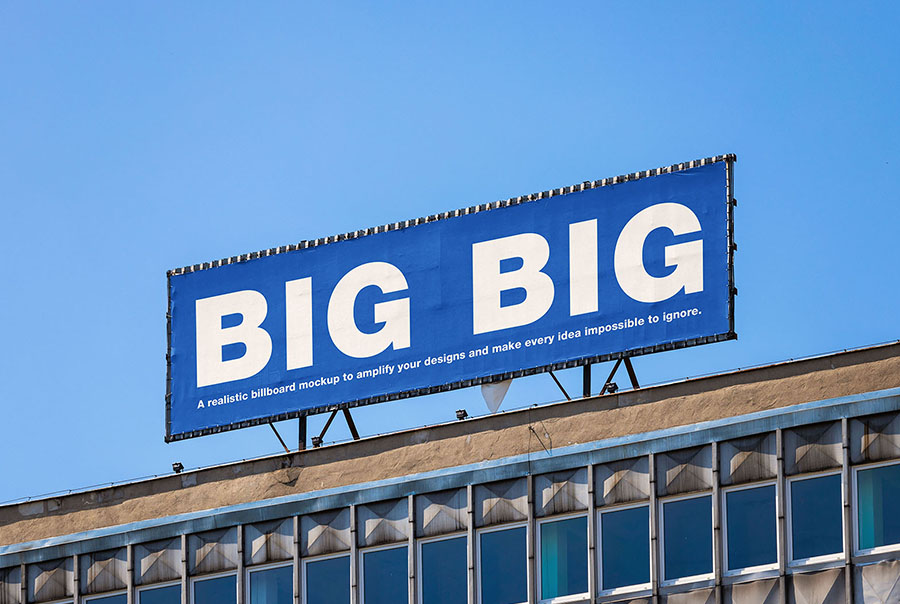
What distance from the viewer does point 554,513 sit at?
4981 cm

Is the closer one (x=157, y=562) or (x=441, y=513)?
(x=441, y=513)

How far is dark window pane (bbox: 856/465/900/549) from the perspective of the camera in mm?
46312

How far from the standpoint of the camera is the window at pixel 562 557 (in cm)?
4928

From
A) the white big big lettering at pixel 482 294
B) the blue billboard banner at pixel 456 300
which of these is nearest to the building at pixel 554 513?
the blue billboard banner at pixel 456 300

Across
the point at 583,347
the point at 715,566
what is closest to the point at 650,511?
the point at 715,566

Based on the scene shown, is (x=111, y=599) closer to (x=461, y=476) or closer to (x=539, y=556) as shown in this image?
(x=461, y=476)

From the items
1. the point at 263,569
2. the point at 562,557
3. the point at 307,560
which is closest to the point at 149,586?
the point at 263,569

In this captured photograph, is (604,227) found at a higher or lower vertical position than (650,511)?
higher

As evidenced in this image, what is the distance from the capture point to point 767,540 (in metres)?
47.5

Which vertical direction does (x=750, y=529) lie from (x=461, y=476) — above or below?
below

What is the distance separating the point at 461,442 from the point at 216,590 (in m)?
6.45

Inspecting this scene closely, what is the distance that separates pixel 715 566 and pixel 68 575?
16.0 m

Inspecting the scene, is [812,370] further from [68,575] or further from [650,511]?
[68,575]

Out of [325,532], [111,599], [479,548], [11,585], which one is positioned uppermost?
[325,532]
